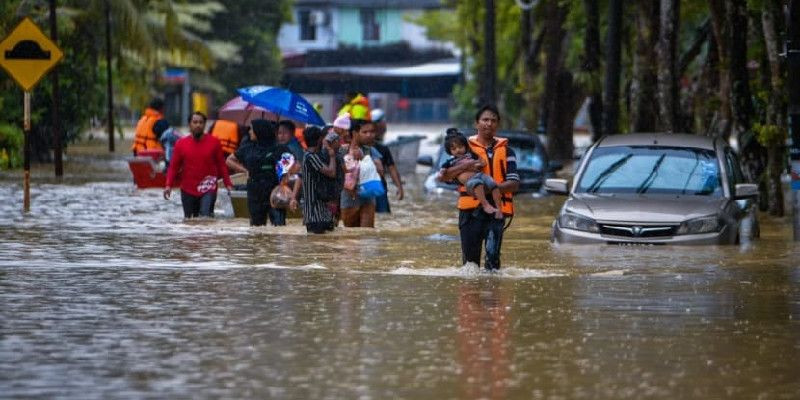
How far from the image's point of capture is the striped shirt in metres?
21.7

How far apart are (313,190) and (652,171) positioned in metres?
3.68

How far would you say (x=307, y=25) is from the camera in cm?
11544

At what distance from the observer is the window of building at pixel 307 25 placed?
115 m

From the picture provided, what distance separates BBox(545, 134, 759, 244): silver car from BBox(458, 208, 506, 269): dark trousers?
2.83 metres

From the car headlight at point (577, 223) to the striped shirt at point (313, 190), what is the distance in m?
2.82

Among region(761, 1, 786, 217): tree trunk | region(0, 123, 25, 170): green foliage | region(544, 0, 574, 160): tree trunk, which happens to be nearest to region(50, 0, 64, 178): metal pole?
region(0, 123, 25, 170): green foliage

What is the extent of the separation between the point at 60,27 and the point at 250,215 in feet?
88.1

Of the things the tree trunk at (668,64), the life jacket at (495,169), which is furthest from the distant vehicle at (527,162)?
the life jacket at (495,169)

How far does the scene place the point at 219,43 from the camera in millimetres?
85688

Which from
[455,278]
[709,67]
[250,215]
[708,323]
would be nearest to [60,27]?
[709,67]

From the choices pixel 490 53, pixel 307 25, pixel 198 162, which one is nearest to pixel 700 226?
pixel 198 162

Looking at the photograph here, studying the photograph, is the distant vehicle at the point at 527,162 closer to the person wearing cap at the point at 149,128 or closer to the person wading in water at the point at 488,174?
the person wearing cap at the point at 149,128

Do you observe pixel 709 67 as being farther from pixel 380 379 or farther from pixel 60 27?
pixel 380 379

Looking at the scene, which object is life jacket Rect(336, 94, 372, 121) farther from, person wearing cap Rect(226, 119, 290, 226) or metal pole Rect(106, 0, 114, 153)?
metal pole Rect(106, 0, 114, 153)
